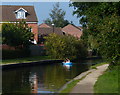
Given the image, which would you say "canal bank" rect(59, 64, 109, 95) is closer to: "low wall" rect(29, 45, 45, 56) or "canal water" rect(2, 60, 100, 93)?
"canal water" rect(2, 60, 100, 93)

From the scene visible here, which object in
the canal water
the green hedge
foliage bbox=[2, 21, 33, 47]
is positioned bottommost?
the canal water

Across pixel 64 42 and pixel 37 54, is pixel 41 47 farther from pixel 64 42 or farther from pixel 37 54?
pixel 64 42

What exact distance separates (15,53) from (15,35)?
10.1 feet

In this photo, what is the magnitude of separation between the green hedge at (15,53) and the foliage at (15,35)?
111 centimetres

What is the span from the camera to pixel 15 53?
57531 millimetres

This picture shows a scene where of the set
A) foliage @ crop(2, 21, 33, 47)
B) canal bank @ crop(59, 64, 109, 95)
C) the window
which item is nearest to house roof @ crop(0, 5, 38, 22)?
the window

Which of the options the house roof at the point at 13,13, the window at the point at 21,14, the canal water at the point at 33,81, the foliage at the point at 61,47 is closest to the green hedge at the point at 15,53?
the foliage at the point at 61,47

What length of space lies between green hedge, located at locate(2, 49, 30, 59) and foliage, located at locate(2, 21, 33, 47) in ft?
3.64

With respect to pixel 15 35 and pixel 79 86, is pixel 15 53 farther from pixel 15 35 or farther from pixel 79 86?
pixel 79 86

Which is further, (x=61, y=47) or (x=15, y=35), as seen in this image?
(x=61, y=47)

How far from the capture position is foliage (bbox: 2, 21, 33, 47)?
55.0 meters

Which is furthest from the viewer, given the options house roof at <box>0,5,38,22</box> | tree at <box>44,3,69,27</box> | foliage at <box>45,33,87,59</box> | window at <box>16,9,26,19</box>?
tree at <box>44,3,69,27</box>

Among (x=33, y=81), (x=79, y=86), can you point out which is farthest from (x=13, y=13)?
(x=79, y=86)

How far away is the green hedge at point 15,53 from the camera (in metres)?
54.5
